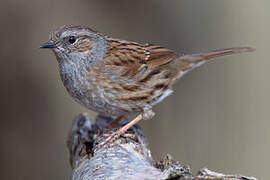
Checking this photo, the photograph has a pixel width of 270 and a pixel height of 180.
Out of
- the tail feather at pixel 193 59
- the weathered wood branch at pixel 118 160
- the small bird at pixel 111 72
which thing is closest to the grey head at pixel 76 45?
the small bird at pixel 111 72

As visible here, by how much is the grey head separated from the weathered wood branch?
2.01 ft

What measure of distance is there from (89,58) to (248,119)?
3089 mm

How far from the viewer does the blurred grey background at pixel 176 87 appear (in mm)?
5859

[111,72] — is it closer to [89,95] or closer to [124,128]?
[89,95]

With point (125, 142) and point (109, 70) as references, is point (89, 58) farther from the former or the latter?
point (125, 142)

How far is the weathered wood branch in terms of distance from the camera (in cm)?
287

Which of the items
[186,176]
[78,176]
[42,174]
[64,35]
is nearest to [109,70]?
[64,35]

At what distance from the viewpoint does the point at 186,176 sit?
2756 mm

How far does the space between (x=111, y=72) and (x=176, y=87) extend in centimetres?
216

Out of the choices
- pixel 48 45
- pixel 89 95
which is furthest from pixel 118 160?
pixel 48 45

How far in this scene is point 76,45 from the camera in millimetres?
4527

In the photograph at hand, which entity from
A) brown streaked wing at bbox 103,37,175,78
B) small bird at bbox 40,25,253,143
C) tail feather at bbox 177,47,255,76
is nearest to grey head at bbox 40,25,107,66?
small bird at bbox 40,25,253,143

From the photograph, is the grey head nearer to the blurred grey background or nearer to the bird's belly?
the bird's belly

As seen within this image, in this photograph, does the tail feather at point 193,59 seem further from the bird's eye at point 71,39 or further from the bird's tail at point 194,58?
the bird's eye at point 71,39
